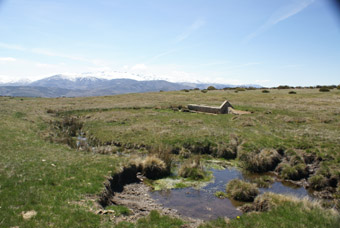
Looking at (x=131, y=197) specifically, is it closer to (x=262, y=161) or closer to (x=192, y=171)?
(x=192, y=171)

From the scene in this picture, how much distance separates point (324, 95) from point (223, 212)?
57369 mm

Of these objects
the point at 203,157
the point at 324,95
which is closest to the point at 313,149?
the point at 203,157

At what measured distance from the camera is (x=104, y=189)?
14148mm

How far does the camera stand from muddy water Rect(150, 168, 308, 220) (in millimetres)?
13525

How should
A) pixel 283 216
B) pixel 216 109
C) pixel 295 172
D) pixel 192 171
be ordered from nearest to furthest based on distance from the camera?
1. pixel 283 216
2. pixel 295 172
3. pixel 192 171
4. pixel 216 109

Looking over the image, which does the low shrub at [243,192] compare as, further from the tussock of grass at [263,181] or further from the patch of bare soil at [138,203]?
the patch of bare soil at [138,203]

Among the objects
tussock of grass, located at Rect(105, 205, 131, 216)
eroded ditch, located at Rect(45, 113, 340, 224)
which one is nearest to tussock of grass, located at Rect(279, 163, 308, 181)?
eroded ditch, located at Rect(45, 113, 340, 224)

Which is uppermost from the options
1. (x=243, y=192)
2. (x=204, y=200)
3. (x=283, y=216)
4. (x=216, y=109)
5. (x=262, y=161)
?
(x=216, y=109)

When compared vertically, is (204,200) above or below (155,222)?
below

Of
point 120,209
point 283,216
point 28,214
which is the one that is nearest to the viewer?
point 28,214

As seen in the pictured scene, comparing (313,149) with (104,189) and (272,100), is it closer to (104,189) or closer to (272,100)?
(104,189)

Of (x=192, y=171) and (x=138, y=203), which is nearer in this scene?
(x=138, y=203)

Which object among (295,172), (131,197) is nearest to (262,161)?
(295,172)

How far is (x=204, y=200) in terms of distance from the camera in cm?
1528
